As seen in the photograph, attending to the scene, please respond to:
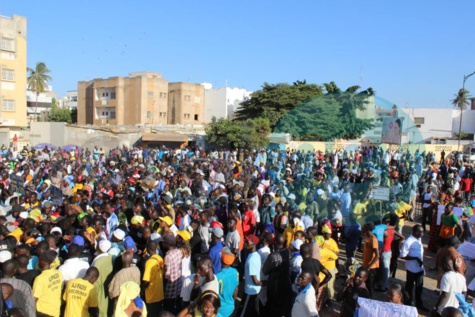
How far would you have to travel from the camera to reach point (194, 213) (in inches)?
319

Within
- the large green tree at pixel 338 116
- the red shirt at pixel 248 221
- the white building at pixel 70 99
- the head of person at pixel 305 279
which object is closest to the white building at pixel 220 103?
the white building at pixel 70 99

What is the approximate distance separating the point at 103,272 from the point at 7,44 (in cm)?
3484

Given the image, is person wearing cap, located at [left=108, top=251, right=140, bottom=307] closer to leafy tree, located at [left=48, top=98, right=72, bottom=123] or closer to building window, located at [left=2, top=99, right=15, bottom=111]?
building window, located at [left=2, top=99, right=15, bottom=111]

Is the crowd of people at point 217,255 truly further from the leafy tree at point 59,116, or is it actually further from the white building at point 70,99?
the white building at point 70,99

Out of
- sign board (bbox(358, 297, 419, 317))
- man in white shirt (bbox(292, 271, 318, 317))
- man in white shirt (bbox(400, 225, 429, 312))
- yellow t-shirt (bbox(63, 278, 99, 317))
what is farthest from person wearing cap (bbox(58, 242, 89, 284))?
man in white shirt (bbox(400, 225, 429, 312))

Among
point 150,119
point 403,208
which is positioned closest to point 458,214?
point 403,208

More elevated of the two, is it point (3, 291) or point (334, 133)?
point (334, 133)

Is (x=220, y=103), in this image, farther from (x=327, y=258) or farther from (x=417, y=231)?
(x=327, y=258)

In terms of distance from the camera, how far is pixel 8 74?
34938 millimetres

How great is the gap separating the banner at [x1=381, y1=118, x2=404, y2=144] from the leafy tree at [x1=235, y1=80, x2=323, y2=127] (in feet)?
70.3

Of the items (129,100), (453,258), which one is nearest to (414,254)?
(453,258)

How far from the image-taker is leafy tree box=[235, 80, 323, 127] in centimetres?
3866

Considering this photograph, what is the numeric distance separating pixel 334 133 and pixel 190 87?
38.7 meters

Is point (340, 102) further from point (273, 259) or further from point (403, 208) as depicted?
point (273, 259)
